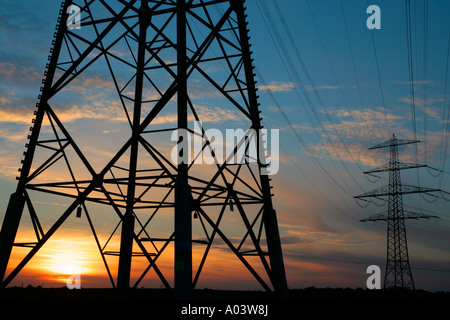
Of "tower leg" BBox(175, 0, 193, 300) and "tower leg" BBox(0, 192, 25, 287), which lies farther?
"tower leg" BBox(0, 192, 25, 287)

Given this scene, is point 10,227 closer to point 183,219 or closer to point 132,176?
point 132,176

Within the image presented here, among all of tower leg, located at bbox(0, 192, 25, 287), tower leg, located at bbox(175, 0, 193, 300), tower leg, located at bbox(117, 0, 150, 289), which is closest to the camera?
tower leg, located at bbox(175, 0, 193, 300)

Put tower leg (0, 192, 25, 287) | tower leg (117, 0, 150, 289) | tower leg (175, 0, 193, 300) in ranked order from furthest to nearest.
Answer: tower leg (117, 0, 150, 289) → tower leg (0, 192, 25, 287) → tower leg (175, 0, 193, 300)

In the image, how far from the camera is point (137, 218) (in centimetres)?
1802

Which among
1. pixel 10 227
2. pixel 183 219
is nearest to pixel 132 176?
pixel 10 227

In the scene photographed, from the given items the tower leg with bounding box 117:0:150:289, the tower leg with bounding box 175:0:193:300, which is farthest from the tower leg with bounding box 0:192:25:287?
the tower leg with bounding box 175:0:193:300

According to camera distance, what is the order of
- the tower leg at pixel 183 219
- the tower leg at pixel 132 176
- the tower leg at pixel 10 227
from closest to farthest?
the tower leg at pixel 183 219 → the tower leg at pixel 10 227 → the tower leg at pixel 132 176

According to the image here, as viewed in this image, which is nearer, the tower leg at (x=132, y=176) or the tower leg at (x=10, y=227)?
the tower leg at (x=10, y=227)

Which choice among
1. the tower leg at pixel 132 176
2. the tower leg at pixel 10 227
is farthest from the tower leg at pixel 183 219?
the tower leg at pixel 10 227

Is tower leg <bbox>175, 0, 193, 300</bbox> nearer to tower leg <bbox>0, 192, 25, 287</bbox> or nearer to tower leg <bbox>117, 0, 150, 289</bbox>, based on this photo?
tower leg <bbox>117, 0, 150, 289</bbox>

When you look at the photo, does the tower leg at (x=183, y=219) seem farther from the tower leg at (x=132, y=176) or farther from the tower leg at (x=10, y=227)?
the tower leg at (x=10, y=227)
